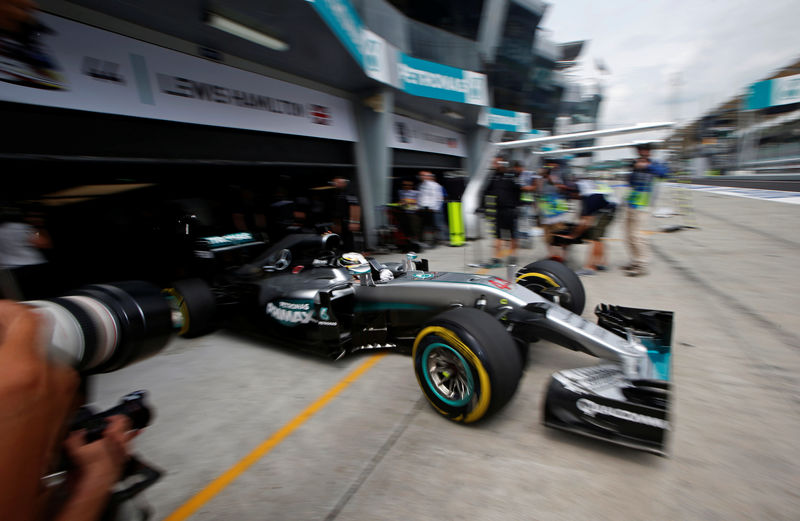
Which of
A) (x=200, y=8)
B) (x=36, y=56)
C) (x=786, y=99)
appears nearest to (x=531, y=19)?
(x=200, y=8)

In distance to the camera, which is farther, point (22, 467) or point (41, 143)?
point (41, 143)

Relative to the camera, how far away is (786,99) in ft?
102

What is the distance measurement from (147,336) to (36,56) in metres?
4.55

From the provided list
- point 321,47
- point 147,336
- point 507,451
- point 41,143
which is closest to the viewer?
point 147,336

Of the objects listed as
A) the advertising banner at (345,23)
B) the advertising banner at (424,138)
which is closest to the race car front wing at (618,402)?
the advertising banner at (345,23)

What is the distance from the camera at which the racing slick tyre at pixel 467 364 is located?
2141mm

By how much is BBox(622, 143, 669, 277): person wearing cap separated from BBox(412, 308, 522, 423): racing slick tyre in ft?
13.7

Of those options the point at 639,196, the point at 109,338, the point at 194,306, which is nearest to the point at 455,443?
the point at 109,338

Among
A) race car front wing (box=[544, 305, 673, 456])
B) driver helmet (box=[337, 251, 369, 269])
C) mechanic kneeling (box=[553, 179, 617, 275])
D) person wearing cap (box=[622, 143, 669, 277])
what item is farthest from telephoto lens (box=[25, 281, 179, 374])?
person wearing cap (box=[622, 143, 669, 277])

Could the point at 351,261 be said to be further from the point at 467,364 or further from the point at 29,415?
the point at 29,415

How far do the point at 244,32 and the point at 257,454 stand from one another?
5.60m

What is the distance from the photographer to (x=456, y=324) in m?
2.29

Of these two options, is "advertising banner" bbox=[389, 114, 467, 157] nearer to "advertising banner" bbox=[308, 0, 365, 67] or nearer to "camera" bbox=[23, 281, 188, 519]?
"advertising banner" bbox=[308, 0, 365, 67]

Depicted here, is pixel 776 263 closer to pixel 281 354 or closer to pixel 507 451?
pixel 507 451
